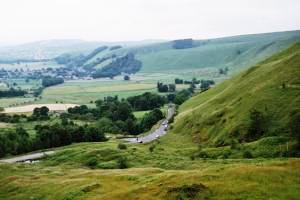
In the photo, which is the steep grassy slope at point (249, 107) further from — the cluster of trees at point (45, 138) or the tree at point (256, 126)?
the cluster of trees at point (45, 138)

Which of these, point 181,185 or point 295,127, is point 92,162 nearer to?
point 295,127

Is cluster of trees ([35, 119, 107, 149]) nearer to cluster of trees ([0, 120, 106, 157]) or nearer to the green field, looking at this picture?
cluster of trees ([0, 120, 106, 157])

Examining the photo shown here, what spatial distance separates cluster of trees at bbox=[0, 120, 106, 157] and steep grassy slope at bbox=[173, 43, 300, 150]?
38390 mm

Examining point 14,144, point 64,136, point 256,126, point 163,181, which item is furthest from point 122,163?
point 64,136

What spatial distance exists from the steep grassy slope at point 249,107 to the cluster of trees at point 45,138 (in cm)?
3839

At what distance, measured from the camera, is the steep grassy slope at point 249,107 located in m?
117

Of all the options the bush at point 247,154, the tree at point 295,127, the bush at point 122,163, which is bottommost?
the bush at point 122,163

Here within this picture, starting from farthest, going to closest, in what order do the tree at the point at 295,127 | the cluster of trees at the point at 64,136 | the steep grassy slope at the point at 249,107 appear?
the cluster of trees at the point at 64,136 → the steep grassy slope at the point at 249,107 → the tree at the point at 295,127

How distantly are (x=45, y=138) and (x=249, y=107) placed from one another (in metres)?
84.5

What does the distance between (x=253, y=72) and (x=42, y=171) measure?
103458mm

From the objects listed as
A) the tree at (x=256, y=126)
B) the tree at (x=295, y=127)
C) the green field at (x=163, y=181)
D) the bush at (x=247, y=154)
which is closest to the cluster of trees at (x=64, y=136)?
the green field at (x=163, y=181)

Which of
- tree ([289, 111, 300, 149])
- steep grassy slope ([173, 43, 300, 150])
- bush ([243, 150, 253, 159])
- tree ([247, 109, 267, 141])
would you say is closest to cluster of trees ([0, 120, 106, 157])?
steep grassy slope ([173, 43, 300, 150])

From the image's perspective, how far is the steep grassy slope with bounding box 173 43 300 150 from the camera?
385 feet

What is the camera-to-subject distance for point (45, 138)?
17500 cm
